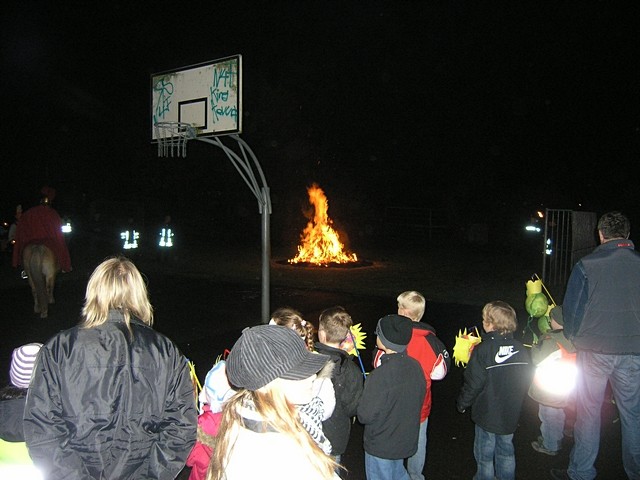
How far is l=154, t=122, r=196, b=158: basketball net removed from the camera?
7453mm

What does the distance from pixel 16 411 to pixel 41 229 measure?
674 centimetres

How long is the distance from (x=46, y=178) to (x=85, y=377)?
24422 mm

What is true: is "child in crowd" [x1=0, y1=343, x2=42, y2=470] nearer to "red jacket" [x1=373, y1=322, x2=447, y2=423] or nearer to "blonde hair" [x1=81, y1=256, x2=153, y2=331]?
"blonde hair" [x1=81, y1=256, x2=153, y2=331]

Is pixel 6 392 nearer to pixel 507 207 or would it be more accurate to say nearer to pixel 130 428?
pixel 130 428

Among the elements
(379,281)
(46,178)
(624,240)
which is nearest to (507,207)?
(379,281)

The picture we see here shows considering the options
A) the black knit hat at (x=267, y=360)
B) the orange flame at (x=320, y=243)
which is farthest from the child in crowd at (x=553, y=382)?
the orange flame at (x=320, y=243)

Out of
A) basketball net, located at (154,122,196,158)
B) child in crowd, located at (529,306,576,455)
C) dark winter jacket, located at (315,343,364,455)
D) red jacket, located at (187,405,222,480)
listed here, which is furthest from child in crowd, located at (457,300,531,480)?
basketball net, located at (154,122,196,158)

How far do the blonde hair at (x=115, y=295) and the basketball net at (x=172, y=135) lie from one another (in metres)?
5.20

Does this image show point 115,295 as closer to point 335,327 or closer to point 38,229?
point 335,327

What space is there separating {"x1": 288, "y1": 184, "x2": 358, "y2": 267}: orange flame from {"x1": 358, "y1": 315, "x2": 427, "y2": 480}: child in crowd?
13929 mm

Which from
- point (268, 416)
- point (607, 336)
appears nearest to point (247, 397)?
point (268, 416)

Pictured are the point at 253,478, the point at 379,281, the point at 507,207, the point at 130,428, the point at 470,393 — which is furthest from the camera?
the point at 507,207

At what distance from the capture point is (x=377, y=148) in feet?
109

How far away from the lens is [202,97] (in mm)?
A: 7582
